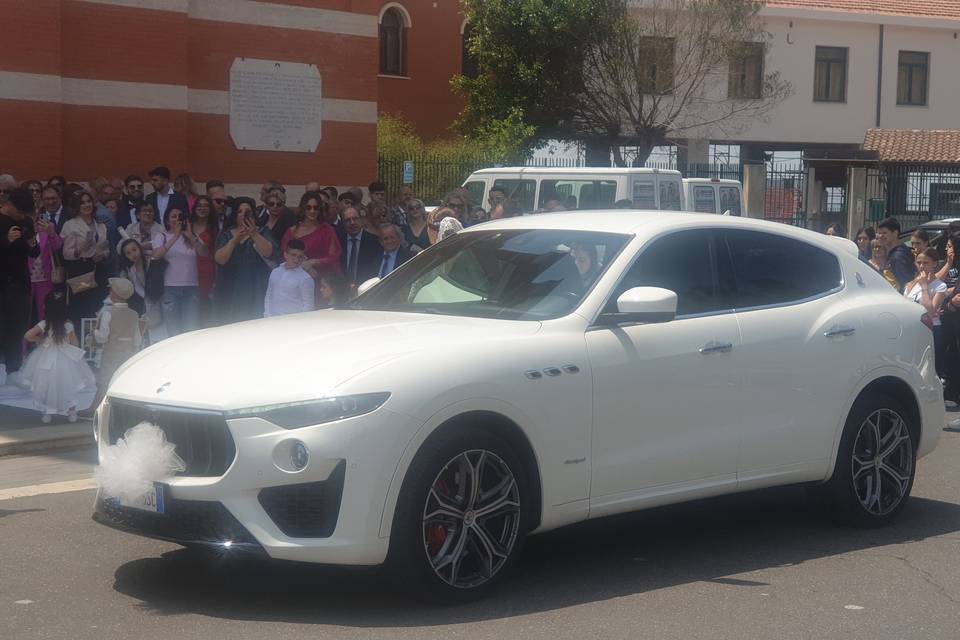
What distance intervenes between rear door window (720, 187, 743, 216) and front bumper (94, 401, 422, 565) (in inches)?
698

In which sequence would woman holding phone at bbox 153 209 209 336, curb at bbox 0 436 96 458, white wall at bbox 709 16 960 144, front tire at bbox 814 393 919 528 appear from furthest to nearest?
white wall at bbox 709 16 960 144 < woman holding phone at bbox 153 209 209 336 < curb at bbox 0 436 96 458 < front tire at bbox 814 393 919 528

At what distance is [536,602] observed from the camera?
244 inches

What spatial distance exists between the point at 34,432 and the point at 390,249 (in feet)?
11.4

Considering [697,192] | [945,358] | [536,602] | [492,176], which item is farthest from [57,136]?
[536,602]

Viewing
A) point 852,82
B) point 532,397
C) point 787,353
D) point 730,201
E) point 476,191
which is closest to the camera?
point 532,397

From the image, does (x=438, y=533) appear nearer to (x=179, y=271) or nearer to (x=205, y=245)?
(x=179, y=271)

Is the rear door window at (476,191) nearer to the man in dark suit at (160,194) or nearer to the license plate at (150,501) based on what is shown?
the man in dark suit at (160,194)

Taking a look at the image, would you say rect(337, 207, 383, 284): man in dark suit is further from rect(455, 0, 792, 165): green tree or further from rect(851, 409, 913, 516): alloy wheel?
rect(455, 0, 792, 165): green tree

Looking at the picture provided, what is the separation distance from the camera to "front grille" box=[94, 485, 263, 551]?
5738 mm

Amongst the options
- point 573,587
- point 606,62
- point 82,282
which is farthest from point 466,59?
point 573,587

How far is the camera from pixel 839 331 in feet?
25.1

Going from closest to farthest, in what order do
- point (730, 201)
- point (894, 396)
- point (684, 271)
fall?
point (684, 271), point (894, 396), point (730, 201)

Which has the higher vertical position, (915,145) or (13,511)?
(915,145)

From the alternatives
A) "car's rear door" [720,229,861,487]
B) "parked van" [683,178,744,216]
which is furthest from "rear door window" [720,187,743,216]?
"car's rear door" [720,229,861,487]
